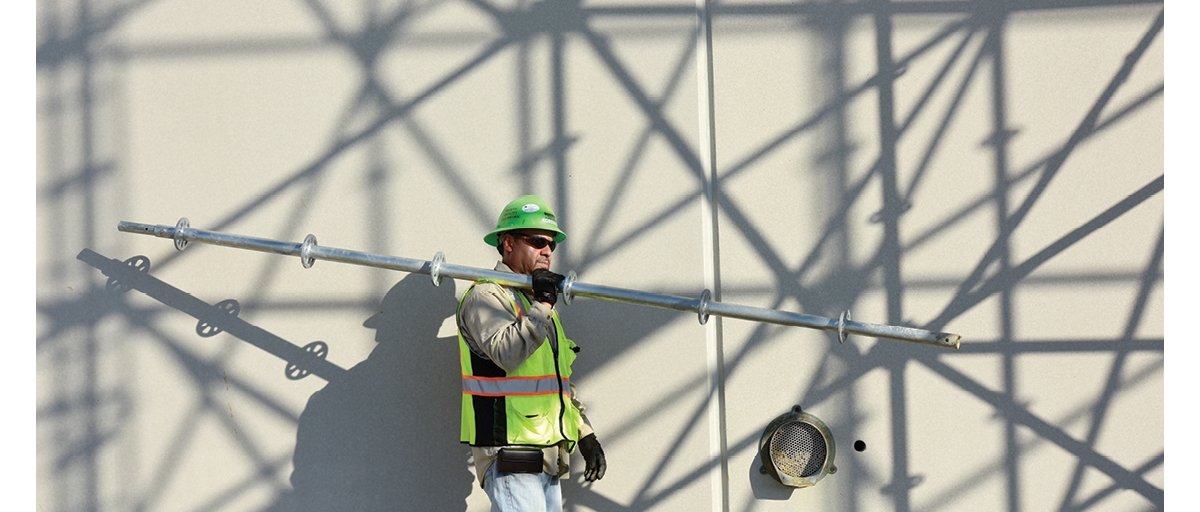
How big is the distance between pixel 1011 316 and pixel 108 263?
14.5 feet

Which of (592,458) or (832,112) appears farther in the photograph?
(832,112)

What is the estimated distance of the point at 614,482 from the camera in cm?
512

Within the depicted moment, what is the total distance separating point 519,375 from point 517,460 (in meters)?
0.36

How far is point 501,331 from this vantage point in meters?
4.36

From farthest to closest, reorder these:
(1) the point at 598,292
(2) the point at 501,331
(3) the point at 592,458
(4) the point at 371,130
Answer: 1. (4) the point at 371,130
2. (3) the point at 592,458
3. (1) the point at 598,292
4. (2) the point at 501,331

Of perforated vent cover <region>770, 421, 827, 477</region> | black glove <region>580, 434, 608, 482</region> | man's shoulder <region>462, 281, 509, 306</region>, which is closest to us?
man's shoulder <region>462, 281, 509, 306</region>

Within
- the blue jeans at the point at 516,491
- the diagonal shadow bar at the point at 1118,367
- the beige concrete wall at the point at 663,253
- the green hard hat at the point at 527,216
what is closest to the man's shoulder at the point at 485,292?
the green hard hat at the point at 527,216

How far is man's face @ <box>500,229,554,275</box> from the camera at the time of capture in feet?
15.5

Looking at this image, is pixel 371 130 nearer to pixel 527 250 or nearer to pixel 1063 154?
pixel 527 250

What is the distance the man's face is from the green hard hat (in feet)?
0.17

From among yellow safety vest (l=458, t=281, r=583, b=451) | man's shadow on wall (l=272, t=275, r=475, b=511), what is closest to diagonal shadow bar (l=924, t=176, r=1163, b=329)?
yellow safety vest (l=458, t=281, r=583, b=451)

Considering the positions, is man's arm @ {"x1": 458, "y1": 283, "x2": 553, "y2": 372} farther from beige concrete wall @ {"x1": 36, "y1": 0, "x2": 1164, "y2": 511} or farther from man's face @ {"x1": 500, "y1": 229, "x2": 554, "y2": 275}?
beige concrete wall @ {"x1": 36, "y1": 0, "x2": 1164, "y2": 511}

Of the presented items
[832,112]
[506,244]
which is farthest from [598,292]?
[832,112]

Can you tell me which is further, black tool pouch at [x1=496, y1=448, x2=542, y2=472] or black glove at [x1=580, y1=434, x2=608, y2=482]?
black glove at [x1=580, y1=434, x2=608, y2=482]
